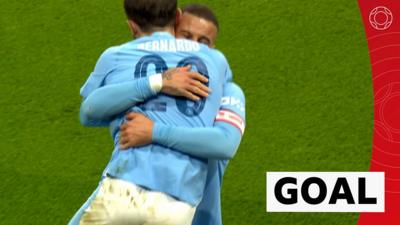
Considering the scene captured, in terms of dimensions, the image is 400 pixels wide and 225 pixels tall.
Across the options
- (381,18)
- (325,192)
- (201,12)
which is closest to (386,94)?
(381,18)

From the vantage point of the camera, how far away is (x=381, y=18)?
5.69 meters

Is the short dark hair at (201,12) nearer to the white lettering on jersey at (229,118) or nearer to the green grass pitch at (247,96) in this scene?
the white lettering on jersey at (229,118)

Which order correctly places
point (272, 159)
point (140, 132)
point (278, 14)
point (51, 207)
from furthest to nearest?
point (278, 14) → point (272, 159) → point (51, 207) → point (140, 132)

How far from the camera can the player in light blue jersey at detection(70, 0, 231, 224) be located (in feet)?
8.32

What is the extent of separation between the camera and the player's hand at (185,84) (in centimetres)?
257

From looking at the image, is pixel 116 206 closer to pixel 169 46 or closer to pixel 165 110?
pixel 165 110

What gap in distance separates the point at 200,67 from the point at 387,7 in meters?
3.34

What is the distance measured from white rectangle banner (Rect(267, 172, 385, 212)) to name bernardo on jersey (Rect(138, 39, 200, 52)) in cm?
222

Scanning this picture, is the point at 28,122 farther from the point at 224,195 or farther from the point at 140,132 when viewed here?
the point at 140,132

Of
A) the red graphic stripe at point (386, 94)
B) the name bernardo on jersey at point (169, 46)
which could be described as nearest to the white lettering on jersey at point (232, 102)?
the name bernardo on jersey at point (169, 46)

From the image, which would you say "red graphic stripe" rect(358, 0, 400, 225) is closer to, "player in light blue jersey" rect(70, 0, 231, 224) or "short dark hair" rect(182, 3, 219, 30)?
"short dark hair" rect(182, 3, 219, 30)

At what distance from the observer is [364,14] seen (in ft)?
18.7

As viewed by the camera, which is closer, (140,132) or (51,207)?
(140,132)

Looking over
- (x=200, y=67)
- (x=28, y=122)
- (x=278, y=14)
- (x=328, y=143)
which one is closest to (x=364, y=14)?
(x=278, y=14)
